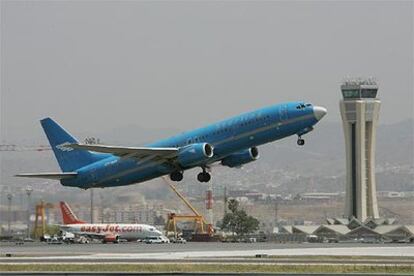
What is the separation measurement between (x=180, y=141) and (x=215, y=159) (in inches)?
130

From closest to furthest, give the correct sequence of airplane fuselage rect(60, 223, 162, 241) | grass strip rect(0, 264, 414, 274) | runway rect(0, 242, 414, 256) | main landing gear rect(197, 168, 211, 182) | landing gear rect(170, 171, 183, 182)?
grass strip rect(0, 264, 414, 274) → runway rect(0, 242, 414, 256) → main landing gear rect(197, 168, 211, 182) → landing gear rect(170, 171, 183, 182) → airplane fuselage rect(60, 223, 162, 241)

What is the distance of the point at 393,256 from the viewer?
73.0 meters

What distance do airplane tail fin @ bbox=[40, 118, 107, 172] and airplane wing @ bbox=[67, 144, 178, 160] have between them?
25.2ft

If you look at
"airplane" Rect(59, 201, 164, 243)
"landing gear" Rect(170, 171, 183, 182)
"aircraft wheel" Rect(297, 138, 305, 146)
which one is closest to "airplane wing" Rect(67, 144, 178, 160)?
"landing gear" Rect(170, 171, 183, 182)

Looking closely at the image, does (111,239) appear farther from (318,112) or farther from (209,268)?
(209,268)

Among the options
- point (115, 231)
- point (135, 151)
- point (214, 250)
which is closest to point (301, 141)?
point (135, 151)

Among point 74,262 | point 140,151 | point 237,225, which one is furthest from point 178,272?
point 237,225

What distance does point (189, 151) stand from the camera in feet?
267

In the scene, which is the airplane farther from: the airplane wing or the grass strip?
the grass strip

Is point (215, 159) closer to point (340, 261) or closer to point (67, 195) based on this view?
point (340, 261)

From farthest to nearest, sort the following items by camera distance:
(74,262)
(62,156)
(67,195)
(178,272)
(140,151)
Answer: (67,195) < (62,156) < (140,151) < (74,262) < (178,272)

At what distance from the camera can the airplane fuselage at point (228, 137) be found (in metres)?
78.1

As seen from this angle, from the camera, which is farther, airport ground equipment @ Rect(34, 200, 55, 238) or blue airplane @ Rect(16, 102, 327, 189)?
airport ground equipment @ Rect(34, 200, 55, 238)

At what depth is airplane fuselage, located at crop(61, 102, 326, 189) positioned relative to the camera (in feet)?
256
